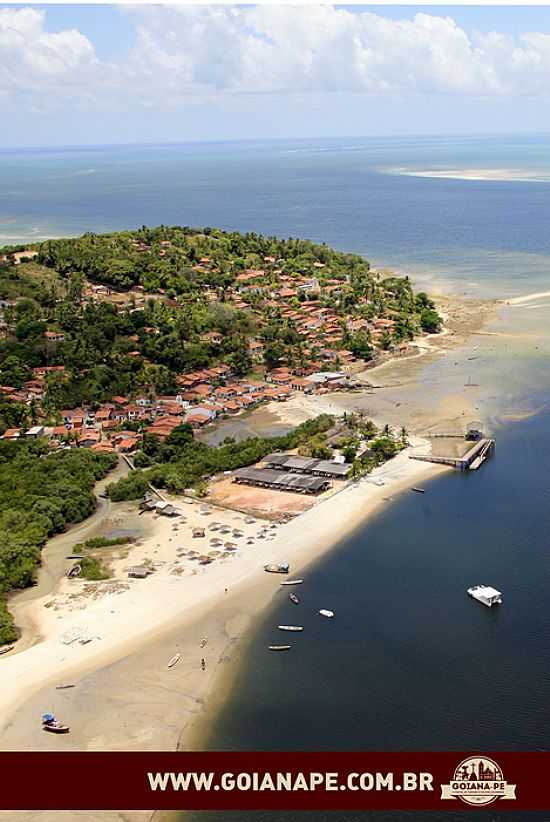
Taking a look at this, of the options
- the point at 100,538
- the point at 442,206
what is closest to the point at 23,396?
the point at 100,538

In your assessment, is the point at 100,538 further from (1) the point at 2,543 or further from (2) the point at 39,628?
(2) the point at 39,628

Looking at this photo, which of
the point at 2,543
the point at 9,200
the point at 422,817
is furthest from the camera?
the point at 9,200

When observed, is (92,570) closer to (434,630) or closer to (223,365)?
(434,630)

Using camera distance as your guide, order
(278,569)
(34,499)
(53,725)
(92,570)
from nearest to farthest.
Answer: (53,725), (278,569), (92,570), (34,499)

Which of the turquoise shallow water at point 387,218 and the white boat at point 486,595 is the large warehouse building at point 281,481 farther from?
the turquoise shallow water at point 387,218

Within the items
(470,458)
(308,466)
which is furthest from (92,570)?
(470,458)

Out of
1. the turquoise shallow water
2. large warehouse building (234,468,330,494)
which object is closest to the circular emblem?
large warehouse building (234,468,330,494)
